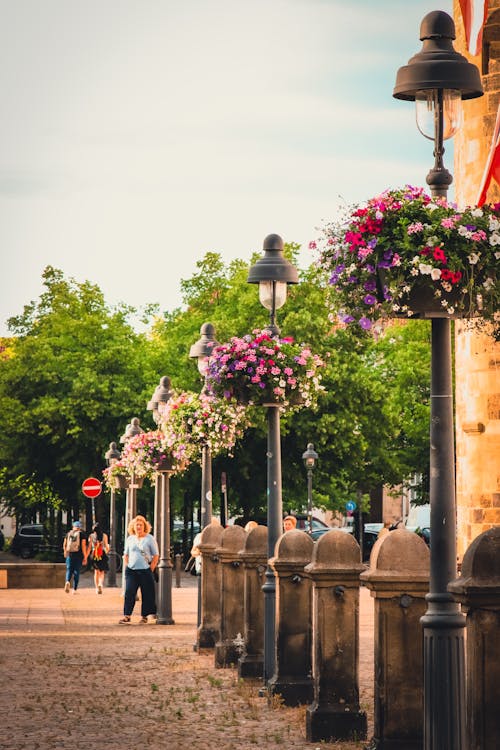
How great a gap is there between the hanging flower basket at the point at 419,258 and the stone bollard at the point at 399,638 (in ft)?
6.08

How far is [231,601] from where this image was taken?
17188 mm

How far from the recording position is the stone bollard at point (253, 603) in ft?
50.7

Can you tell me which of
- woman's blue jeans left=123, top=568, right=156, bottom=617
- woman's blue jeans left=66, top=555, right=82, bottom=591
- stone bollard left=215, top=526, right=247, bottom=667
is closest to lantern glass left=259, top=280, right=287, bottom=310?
stone bollard left=215, top=526, right=247, bottom=667

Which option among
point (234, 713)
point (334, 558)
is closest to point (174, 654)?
point (234, 713)

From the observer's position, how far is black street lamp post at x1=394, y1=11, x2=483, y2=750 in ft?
26.6

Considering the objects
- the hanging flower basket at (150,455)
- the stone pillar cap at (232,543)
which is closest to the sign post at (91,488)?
the hanging flower basket at (150,455)

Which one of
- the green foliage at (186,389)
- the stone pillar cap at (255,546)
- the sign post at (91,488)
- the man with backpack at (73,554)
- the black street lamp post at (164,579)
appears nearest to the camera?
the stone pillar cap at (255,546)

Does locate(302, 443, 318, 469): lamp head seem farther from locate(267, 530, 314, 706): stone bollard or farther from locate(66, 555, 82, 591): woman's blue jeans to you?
locate(267, 530, 314, 706): stone bollard

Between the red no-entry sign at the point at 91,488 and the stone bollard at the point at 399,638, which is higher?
the red no-entry sign at the point at 91,488

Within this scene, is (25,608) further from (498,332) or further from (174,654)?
(498,332)

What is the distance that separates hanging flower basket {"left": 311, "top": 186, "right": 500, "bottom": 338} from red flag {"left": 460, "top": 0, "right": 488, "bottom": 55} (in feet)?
37.4

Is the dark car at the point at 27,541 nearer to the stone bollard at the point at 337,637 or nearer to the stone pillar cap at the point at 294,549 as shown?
the stone pillar cap at the point at 294,549

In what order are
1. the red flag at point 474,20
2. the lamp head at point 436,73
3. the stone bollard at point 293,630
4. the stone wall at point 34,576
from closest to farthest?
the lamp head at point 436,73, the stone bollard at point 293,630, the red flag at point 474,20, the stone wall at point 34,576

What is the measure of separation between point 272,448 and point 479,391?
5408 mm
